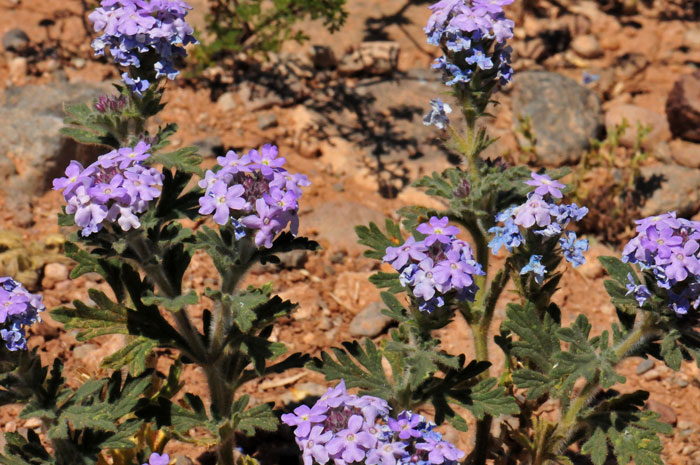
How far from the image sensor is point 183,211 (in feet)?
14.1

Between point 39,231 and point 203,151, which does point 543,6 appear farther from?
point 39,231

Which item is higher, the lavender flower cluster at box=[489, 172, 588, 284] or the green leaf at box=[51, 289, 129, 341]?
the lavender flower cluster at box=[489, 172, 588, 284]

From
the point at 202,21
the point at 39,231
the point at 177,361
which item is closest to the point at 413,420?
the point at 177,361

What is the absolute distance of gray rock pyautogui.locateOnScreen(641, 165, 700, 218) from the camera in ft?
24.8

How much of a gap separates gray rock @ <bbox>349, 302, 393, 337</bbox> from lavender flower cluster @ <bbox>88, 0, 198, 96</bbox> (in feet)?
9.35

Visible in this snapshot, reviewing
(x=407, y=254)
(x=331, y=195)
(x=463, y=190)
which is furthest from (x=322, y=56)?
(x=407, y=254)

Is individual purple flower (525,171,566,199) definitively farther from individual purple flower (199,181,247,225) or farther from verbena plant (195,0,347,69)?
verbena plant (195,0,347,69)

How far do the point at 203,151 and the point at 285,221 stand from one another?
13.5ft

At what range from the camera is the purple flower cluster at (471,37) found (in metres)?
4.42

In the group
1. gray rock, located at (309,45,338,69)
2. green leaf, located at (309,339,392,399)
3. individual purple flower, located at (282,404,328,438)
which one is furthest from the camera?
gray rock, located at (309,45,338,69)

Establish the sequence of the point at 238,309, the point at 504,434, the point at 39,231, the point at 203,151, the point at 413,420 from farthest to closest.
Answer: the point at 203,151, the point at 39,231, the point at 504,434, the point at 238,309, the point at 413,420

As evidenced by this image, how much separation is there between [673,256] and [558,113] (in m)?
4.86

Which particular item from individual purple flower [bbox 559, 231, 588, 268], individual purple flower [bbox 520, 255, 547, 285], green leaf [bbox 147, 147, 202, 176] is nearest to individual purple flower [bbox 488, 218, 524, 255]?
individual purple flower [bbox 520, 255, 547, 285]

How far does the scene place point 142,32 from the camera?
13.6 ft
